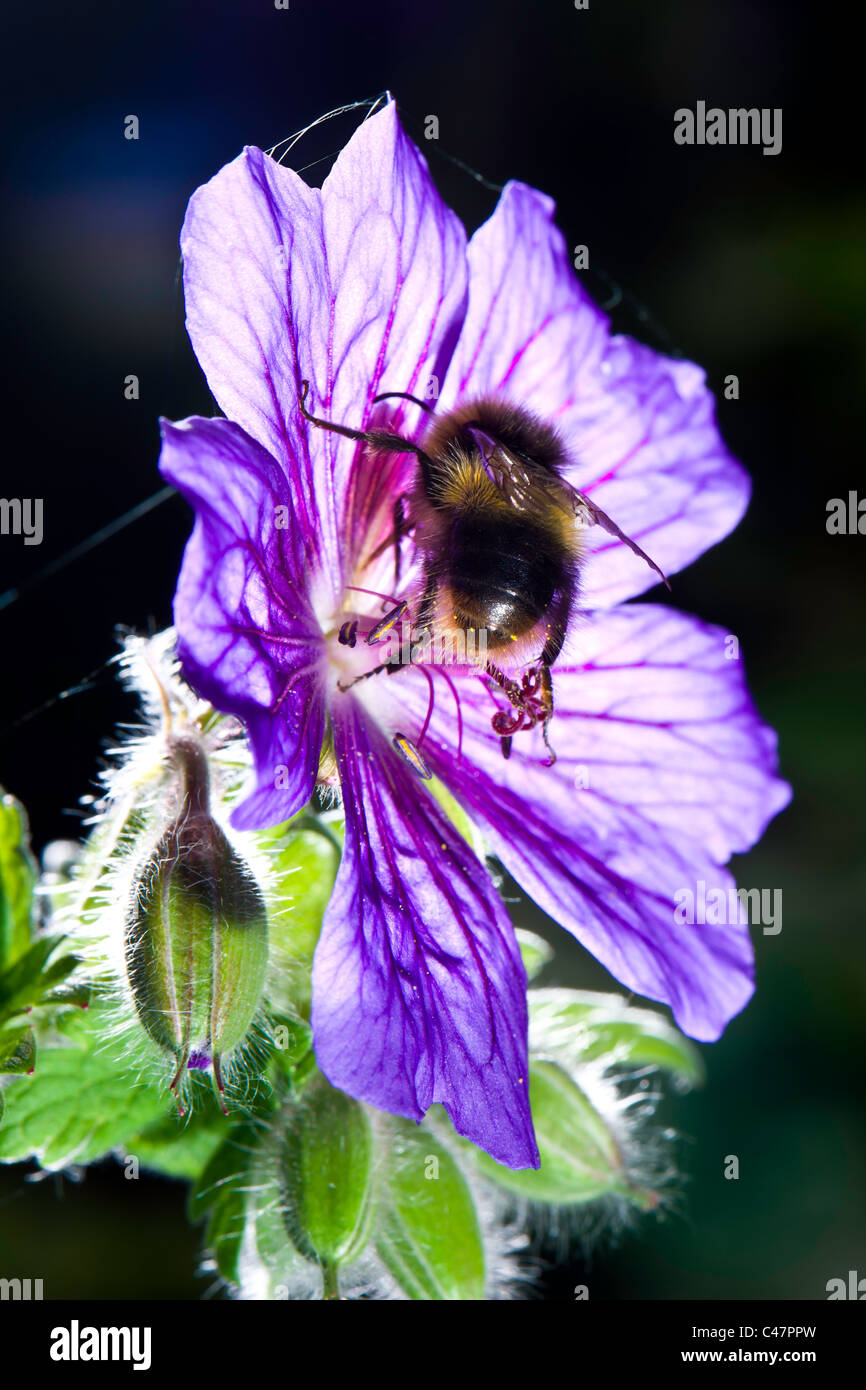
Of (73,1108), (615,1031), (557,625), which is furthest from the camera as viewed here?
(615,1031)

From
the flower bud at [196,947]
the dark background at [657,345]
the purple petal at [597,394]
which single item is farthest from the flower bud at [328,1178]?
the dark background at [657,345]

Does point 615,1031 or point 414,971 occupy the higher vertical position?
point 414,971

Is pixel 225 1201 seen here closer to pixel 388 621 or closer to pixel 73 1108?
pixel 73 1108

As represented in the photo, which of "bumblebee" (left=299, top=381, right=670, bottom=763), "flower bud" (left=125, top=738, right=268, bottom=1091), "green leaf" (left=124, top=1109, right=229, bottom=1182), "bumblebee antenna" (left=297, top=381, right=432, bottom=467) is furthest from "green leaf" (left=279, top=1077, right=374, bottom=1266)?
"bumblebee antenna" (left=297, top=381, right=432, bottom=467)

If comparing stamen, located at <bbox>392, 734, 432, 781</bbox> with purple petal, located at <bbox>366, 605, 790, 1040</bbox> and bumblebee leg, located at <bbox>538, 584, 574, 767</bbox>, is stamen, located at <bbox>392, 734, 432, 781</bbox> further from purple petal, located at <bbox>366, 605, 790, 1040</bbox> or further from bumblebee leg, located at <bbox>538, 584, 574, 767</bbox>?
bumblebee leg, located at <bbox>538, 584, 574, 767</bbox>

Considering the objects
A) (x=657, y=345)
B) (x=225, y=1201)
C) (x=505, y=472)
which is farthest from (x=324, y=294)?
(x=657, y=345)
